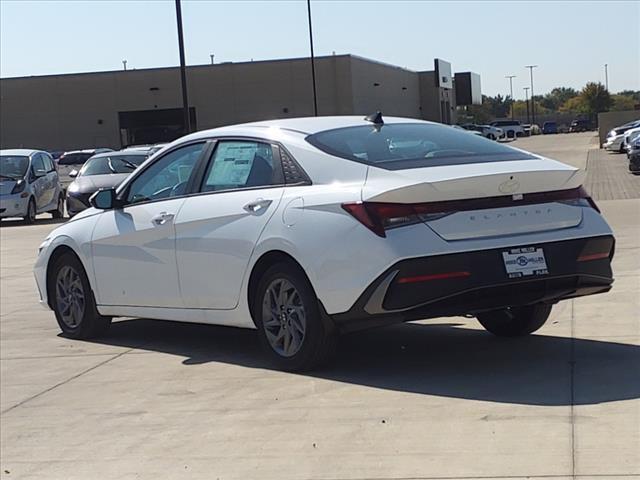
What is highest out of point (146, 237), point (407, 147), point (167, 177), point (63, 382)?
point (407, 147)

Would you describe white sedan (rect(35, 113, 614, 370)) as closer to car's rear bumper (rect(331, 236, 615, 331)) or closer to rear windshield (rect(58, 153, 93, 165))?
car's rear bumper (rect(331, 236, 615, 331))

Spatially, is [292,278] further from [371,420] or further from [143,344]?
[143,344]

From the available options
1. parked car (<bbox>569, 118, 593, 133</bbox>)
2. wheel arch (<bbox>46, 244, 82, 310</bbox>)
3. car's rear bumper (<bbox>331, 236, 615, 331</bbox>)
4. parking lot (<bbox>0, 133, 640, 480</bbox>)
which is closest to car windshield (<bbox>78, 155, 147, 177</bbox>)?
wheel arch (<bbox>46, 244, 82, 310</bbox>)

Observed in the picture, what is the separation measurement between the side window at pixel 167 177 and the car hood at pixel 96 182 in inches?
549

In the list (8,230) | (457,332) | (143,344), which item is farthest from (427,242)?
(8,230)

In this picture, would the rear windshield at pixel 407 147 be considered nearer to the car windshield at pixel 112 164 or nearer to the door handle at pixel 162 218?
the door handle at pixel 162 218

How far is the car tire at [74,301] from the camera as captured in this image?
8.62 metres

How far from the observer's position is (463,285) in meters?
6.08

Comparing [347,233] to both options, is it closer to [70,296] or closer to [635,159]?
[70,296]

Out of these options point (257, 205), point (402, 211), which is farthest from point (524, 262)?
point (257, 205)

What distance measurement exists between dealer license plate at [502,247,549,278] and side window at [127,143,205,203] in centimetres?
262

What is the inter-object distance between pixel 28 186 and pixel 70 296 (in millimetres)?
16349

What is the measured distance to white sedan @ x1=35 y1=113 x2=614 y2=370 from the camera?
6.09m

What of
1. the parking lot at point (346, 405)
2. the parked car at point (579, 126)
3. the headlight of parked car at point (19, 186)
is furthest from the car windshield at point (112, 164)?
the parked car at point (579, 126)
